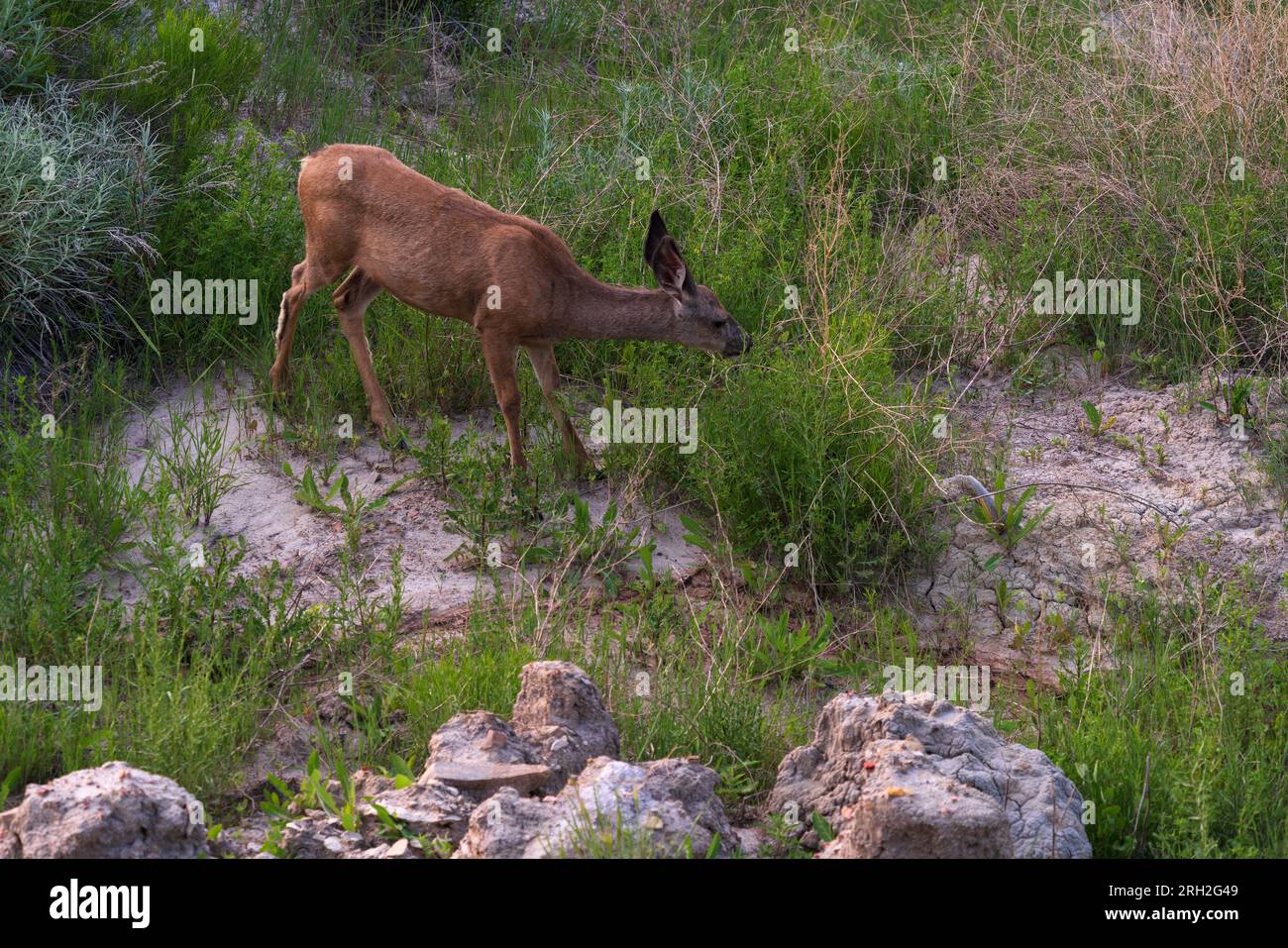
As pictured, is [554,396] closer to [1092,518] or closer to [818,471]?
[818,471]

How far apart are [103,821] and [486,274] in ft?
13.2

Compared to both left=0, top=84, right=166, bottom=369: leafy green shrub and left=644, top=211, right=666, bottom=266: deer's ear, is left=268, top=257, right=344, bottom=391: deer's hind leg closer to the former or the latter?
left=0, top=84, right=166, bottom=369: leafy green shrub

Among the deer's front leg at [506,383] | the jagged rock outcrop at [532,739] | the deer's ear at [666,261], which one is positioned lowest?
the jagged rock outcrop at [532,739]

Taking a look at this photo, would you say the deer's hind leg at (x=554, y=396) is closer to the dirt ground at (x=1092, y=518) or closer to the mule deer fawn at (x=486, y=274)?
the mule deer fawn at (x=486, y=274)

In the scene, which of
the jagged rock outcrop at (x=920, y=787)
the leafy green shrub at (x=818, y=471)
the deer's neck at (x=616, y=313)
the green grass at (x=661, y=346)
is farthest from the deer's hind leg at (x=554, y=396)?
the jagged rock outcrop at (x=920, y=787)

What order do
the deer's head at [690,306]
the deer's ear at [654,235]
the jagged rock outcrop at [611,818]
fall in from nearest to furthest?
the jagged rock outcrop at [611,818] < the deer's ear at [654,235] < the deer's head at [690,306]

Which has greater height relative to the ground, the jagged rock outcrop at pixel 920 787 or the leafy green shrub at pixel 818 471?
the leafy green shrub at pixel 818 471

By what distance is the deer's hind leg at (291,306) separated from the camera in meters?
8.33

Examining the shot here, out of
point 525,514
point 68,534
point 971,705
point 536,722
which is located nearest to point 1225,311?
point 971,705

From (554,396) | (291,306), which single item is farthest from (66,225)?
(554,396)

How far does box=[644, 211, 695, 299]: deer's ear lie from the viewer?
7844 mm

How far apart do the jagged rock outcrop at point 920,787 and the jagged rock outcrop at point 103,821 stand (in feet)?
7.12

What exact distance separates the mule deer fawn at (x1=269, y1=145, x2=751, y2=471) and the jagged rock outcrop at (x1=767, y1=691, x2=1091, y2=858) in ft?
9.75

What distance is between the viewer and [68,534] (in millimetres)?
6855
